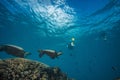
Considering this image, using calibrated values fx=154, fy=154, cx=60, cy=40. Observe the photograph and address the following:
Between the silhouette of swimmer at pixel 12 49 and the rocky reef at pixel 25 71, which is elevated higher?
the silhouette of swimmer at pixel 12 49

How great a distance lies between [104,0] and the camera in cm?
2005

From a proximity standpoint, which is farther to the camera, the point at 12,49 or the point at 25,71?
the point at 12,49

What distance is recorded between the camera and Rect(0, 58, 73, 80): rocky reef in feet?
17.0

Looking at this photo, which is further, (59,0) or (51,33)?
(51,33)

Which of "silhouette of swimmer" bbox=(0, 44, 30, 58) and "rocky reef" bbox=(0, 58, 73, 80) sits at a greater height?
"silhouette of swimmer" bbox=(0, 44, 30, 58)

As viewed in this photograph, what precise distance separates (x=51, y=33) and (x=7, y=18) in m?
10.9

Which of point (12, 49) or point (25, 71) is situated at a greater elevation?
point (12, 49)

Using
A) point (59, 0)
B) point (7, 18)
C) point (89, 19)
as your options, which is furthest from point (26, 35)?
point (59, 0)

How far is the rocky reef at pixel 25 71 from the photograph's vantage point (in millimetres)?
5188

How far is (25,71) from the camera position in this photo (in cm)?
559

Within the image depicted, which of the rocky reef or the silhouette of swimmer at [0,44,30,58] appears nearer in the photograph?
the rocky reef

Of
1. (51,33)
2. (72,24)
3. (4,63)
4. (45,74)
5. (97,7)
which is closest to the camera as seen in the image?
(4,63)

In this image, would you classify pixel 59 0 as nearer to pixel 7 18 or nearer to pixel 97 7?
pixel 97 7

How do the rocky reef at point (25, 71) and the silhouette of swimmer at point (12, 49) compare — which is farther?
the silhouette of swimmer at point (12, 49)
